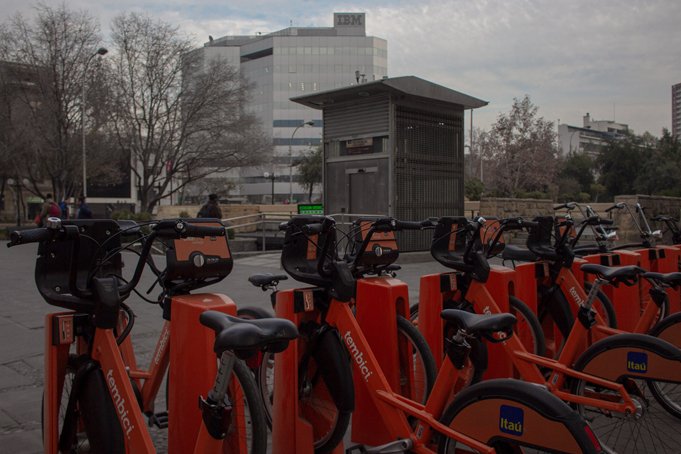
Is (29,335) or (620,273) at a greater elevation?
(620,273)

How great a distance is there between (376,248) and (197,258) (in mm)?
1135

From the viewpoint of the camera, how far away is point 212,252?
2.91 m

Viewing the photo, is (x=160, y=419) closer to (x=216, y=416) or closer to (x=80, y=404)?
(x=80, y=404)

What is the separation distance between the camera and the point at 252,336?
171cm

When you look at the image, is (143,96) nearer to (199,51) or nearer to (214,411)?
(199,51)

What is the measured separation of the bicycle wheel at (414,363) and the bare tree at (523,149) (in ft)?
105

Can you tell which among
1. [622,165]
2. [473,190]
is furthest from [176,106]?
[622,165]

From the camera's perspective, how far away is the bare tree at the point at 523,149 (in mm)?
34562

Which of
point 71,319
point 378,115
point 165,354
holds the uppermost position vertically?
point 378,115

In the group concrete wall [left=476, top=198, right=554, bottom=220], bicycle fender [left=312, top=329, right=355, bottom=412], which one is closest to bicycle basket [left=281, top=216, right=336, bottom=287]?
bicycle fender [left=312, top=329, right=355, bottom=412]

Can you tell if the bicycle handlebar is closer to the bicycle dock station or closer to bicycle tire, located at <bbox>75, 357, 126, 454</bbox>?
bicycle tire, located at <bbox>75, 357, 126, 454</bbox>

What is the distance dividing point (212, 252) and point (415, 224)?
1291mm

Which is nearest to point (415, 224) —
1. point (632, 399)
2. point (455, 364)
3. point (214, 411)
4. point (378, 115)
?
point (455, 364)

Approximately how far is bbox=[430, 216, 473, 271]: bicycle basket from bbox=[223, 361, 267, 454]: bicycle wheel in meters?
1.79
